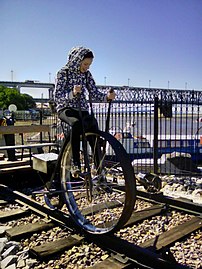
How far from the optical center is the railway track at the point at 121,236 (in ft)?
9.34

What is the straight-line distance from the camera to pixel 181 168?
28.5 ft

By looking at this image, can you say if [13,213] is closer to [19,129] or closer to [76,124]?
[76,124]

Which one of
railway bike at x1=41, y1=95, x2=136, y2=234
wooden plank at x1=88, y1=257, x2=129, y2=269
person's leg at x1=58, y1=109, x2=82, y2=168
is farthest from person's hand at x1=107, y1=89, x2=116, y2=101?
wooden plank at x1=88, y1=257, x2=129, y2=269

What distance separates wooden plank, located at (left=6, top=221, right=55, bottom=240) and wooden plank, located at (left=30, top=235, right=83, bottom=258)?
435mm

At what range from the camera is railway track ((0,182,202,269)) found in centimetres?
285

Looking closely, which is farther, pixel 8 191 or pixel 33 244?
pixel 8 191

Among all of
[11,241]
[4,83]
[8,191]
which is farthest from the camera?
[4,83]

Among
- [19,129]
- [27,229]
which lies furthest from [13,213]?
[19,129]

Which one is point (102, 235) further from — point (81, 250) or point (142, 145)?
point (142, 145)

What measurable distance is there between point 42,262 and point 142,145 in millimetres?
8231

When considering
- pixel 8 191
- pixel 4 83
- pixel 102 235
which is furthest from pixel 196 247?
pixel 4 83

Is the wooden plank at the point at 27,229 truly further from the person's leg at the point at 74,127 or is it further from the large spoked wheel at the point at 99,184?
the person's leg at the point at 74,127

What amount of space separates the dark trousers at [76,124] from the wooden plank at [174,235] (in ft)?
4.09

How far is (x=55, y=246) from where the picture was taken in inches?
128
